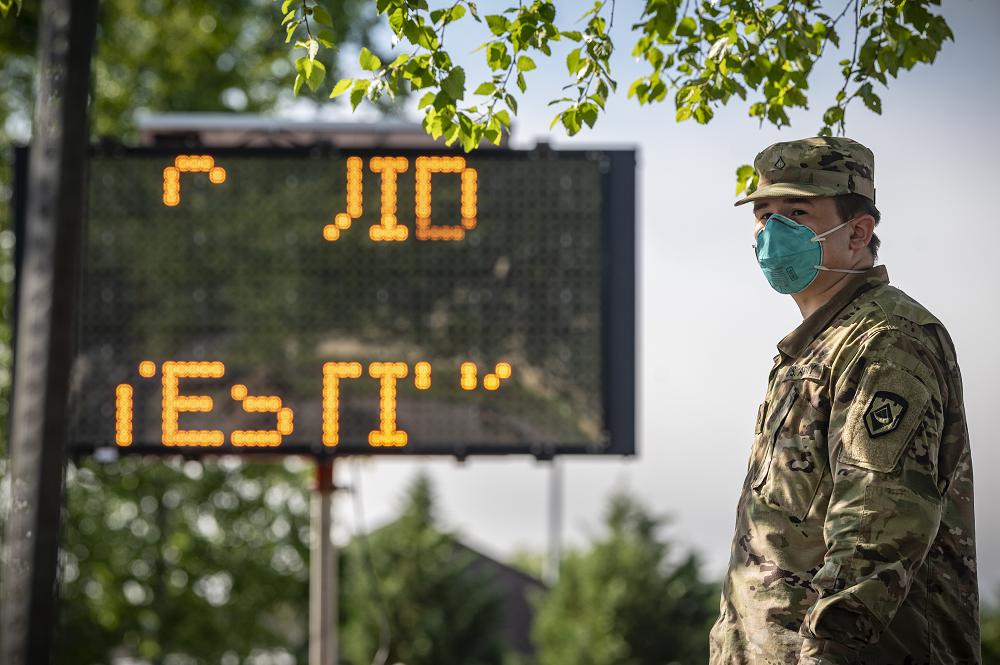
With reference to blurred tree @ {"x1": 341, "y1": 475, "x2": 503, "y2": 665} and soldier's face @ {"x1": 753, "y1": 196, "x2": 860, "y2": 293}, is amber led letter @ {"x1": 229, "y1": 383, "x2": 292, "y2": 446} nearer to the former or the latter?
soldier's face @ {"x1": 753, "y1": 196, "x2": 860, "y2": 293}

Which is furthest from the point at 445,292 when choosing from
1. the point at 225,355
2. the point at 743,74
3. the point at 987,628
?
the point at 987,628

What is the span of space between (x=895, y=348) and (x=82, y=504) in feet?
58.0

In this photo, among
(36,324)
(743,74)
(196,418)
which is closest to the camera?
(36,324)

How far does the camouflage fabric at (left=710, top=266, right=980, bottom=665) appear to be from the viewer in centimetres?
282

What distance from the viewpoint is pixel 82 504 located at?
19.4 meters

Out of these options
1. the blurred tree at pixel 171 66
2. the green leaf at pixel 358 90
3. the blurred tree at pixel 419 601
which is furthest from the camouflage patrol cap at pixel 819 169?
the blurred tree at pixel 419 601

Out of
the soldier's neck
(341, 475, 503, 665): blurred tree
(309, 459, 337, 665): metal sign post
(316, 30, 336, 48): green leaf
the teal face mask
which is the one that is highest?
(316, 30, 336, 48): green leaf

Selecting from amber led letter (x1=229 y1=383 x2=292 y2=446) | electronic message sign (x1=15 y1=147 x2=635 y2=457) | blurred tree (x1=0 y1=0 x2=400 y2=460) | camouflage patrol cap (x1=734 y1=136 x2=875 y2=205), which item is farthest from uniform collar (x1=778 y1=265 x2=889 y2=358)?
blurred tree (x1=0 y1=0 x2=400 y2=460)

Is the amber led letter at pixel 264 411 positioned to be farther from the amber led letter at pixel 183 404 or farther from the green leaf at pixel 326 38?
the green leaf at pixel 326 38

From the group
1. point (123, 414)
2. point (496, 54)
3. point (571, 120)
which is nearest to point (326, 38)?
point (496, 54)

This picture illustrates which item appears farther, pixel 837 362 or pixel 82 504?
pixel 82 504

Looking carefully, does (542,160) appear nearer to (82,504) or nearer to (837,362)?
(837,362)

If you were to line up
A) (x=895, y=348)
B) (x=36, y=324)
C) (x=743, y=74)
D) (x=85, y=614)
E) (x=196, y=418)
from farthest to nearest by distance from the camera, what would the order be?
1. (x=85, y=614)
2. (x=196, y=418)
3. (x=743, y=74)
4. (x=895, y=348)
5. (x=36, y=324)

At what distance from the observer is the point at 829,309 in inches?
129
